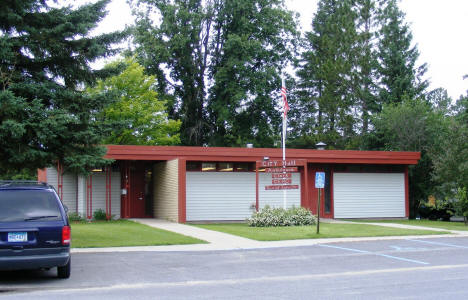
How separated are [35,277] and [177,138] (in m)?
28.4

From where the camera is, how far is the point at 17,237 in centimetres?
870

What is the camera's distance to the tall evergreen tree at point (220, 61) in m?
38.3

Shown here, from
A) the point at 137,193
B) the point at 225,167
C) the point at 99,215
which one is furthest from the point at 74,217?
the point at 225,167

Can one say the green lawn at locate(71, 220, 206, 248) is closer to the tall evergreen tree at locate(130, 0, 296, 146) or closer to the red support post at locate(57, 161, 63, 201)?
the red support post at locate(57, 161, 63, 201)

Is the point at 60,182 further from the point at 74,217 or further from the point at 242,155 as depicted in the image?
the point at 242,155

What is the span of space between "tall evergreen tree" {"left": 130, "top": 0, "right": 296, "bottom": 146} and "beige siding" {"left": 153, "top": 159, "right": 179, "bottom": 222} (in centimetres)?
1406

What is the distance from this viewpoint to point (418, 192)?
3053 centimetres

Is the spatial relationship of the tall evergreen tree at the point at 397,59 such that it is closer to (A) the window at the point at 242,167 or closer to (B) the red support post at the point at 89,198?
(A) the window at the point at 242,167

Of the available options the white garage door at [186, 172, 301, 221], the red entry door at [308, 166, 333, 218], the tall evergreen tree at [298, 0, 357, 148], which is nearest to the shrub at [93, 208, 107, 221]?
the white garage door at [186, 172, 301, 221]

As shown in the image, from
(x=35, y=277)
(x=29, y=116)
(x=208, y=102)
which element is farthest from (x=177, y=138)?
(x=35, y=277)

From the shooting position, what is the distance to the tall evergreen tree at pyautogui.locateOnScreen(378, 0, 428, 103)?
1528 inches

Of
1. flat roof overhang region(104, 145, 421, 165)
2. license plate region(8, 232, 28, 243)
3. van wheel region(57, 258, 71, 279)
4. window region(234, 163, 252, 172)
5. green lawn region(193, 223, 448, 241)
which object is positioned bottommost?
green lawn region(193, 223, 448, 241)

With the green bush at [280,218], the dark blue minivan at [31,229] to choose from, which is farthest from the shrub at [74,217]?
the dark blue minivan at [31,229]

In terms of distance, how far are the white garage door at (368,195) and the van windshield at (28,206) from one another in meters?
18.8
